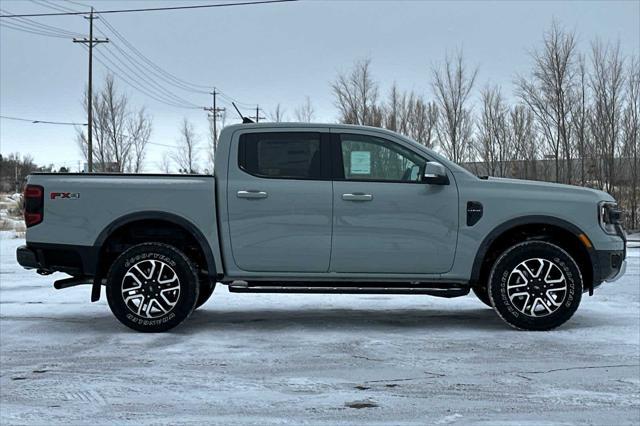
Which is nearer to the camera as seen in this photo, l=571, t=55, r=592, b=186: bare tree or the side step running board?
the side step running board

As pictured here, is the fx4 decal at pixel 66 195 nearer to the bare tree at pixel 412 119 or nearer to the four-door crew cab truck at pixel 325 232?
the four-door crew cab truck at pixel 325 232

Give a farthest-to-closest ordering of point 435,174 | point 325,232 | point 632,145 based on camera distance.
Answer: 1. point 632,145
2. point 325,232
3. point 435,174

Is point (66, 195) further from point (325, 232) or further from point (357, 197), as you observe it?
point (357, 197)

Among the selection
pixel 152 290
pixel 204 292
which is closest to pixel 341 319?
pixel 204 292

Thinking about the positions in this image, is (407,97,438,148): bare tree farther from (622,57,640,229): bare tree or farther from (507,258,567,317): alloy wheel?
(507,258,567,317): alloy wheel

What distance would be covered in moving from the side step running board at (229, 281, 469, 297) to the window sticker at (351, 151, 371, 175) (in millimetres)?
1059

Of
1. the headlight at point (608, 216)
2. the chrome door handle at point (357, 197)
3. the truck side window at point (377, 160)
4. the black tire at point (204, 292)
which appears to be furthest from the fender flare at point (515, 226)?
the black tire at point (204, 292)

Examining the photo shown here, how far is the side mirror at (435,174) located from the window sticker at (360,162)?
1.79 feet

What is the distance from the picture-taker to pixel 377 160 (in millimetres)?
6109

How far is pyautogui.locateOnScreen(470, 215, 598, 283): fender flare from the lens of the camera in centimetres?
597

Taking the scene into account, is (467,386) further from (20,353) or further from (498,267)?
(20,353)

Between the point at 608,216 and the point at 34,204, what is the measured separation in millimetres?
5447

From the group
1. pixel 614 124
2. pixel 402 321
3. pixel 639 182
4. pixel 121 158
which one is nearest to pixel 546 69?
pixel 614 124

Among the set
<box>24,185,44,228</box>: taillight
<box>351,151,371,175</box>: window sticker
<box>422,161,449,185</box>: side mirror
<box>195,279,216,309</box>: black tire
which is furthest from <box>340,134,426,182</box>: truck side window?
<box>24,185,44,228</box>: taillight
